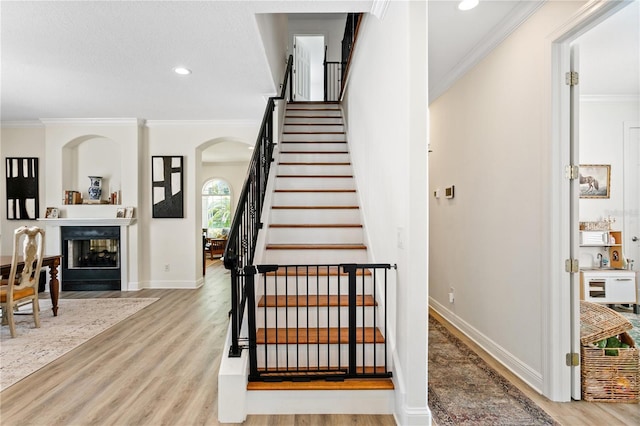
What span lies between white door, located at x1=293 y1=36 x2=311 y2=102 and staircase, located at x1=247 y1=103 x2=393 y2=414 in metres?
3.02

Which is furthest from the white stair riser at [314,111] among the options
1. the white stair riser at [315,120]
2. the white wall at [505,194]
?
the white wall at [505,194]

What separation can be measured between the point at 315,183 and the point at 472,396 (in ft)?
8.64

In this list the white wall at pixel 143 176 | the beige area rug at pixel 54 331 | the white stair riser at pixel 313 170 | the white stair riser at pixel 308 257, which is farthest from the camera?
the white wall at pixel 143 176

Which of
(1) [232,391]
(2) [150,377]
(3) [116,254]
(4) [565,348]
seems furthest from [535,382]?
(3) [116,254]

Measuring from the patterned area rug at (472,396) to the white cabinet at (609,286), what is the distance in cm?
232

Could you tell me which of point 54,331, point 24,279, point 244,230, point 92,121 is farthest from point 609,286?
point 92,121

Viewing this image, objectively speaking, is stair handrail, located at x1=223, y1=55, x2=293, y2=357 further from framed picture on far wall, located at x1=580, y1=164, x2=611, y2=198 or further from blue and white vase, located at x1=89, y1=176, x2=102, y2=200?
framed picture on far wall, located at x1=580, y1=164, x2=611, y2=198

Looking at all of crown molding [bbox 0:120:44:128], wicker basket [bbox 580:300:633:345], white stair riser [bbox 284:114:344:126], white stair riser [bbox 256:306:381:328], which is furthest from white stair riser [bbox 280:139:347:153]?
crown molding [bbox 0:120:44:128]

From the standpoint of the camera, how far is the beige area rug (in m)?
2.74

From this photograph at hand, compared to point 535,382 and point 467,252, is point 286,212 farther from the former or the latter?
point 535,382

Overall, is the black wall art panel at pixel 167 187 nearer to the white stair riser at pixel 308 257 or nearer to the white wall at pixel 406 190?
the white stair riser at pixel 308 257

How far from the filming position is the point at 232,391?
76.1 inches

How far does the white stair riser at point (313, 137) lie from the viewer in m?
4.91

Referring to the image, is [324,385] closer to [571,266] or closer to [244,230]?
[244,230]
